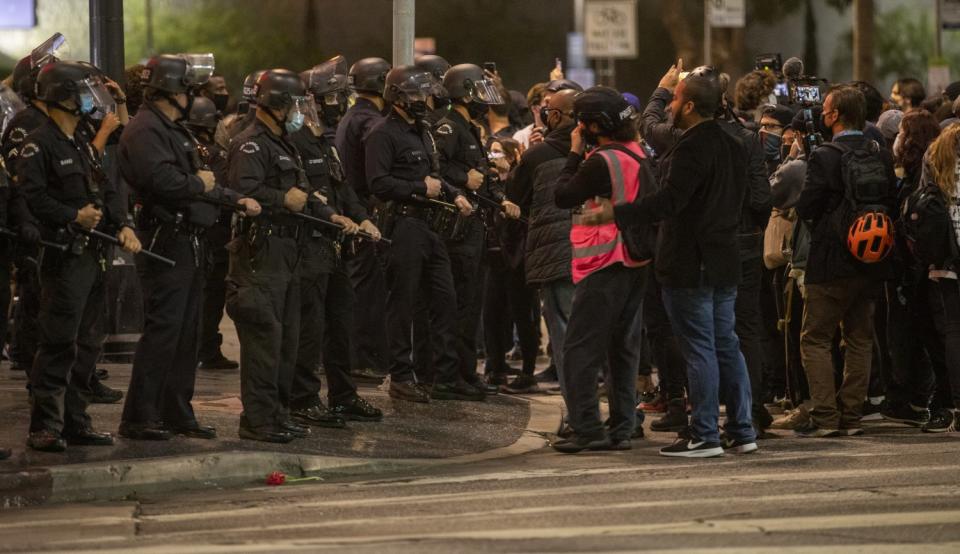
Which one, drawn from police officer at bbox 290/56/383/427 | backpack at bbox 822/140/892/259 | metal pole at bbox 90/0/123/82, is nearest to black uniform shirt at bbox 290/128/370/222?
police officer at bbox 290/56/383/427

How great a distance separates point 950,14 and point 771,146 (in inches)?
604

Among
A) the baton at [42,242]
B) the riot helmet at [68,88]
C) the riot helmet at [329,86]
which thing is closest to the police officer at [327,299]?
the riot helmet at [329,86]

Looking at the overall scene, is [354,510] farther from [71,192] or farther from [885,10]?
[885,10]

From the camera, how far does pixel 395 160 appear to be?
492 inches

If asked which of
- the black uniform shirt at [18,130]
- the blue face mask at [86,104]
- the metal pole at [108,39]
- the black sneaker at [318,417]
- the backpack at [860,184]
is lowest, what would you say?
the black sneaker at [318,417]

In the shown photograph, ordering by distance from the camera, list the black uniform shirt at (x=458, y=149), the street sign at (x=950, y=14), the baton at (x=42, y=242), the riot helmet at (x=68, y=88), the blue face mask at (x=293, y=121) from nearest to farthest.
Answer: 1. the baton at (x=42, y=242)
2. the riot helmet at (x=68, y=88)
3. the blue face mask at (x=293, y=121)
4. the black uniform shirt at (x=458, y=149)
5. the street sign at (x=950, y=14)

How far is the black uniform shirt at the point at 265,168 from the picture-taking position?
10.7 meters

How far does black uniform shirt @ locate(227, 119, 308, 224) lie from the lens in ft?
35.2

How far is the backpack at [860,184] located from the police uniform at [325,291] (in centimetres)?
298

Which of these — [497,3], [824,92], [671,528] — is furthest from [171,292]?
[497,3]

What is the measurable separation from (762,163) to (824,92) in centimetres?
173

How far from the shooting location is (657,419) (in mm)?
12625

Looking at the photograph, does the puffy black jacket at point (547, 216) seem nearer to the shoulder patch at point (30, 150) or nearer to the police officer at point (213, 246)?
the police officer at point (213, 246)

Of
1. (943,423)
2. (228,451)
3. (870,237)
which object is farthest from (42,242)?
(943,423)
